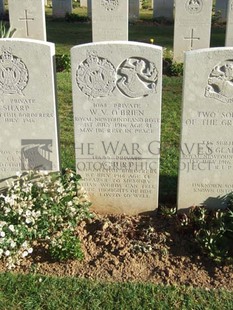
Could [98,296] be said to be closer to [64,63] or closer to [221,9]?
[64,63]

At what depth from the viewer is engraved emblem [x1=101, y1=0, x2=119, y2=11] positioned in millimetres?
11484

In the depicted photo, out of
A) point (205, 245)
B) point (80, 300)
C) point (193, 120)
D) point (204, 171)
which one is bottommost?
point (80, 300)

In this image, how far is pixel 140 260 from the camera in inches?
168

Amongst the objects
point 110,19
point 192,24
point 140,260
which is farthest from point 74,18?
point 140,260

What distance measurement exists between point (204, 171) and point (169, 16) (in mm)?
16542

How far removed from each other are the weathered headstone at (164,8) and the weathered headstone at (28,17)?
30.3 feet

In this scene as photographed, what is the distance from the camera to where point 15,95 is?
15.1 ft

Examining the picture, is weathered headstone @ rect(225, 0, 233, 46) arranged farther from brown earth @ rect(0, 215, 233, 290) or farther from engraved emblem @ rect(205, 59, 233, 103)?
brown earth @ rect(0, 215, 233, 290)

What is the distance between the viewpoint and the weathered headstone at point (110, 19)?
11.6m

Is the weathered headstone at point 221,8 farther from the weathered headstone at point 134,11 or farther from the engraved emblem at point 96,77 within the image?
the engraved emblem at point 96,77

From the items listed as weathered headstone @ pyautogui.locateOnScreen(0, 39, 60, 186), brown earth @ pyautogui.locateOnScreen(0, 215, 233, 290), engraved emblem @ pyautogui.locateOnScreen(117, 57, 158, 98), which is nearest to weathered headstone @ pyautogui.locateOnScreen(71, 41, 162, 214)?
engraved emblem @ pyautogui.locateOnScreen(117, 57, 158, 98)

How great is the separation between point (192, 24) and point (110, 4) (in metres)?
2.32

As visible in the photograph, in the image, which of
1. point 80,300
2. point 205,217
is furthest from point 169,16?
point 80,300

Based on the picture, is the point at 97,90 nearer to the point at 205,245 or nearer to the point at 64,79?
the point at 205,245
